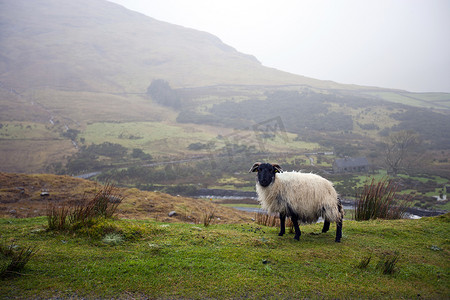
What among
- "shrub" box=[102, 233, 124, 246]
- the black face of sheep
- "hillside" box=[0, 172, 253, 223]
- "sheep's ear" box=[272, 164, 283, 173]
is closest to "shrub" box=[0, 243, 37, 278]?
"shrub" box=[102, 233, 124, 246]

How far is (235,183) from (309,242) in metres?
44.1

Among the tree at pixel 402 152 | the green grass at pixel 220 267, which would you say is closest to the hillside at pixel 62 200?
the green grass at pixel 220 267

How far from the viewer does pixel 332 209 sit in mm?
8484

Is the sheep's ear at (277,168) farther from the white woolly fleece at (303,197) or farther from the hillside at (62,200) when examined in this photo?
the hillside at (62,200)

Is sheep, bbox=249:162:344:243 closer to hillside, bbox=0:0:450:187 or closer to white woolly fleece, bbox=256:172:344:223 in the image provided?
white woolly fleece, bbox=256:172:344:223

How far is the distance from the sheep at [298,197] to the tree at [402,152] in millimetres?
53973

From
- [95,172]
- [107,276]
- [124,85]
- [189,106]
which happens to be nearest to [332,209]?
[107,276]

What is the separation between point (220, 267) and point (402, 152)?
65622 mm

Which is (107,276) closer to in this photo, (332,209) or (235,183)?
(332,209)

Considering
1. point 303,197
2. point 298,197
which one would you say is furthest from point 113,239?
point 303,197

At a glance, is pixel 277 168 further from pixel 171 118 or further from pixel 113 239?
pixel 171 118

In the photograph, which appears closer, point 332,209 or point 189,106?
point 332,209

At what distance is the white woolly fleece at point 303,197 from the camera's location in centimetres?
857

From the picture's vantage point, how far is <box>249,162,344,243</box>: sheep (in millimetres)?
8543
